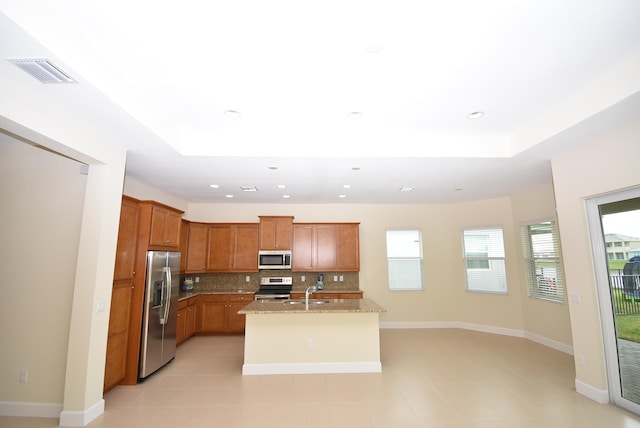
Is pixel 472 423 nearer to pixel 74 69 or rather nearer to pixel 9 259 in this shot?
pixel 74 69

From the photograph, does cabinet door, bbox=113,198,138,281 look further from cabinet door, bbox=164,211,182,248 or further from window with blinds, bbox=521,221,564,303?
window with blinds, bbox=521,221,564,303

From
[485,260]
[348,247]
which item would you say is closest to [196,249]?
[348,247]

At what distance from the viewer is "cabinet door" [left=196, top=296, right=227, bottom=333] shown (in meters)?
6.01

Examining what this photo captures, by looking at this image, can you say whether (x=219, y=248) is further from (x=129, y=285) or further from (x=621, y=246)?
(x=621, y=246)

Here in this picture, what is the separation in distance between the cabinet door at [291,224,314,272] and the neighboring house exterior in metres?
4.72

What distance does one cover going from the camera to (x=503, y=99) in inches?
113

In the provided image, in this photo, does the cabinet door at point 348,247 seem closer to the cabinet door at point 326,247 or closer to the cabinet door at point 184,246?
the cabinet door at point 326,247

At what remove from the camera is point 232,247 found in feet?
21.2

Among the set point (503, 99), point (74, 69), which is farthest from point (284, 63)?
point (503, 99)

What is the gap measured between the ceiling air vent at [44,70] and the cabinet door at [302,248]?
480cm

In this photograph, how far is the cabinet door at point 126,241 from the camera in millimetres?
3492

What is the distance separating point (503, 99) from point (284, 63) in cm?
215

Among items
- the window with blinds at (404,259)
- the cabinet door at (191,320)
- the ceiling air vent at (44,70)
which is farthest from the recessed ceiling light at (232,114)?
the window with blinds at (404,259)

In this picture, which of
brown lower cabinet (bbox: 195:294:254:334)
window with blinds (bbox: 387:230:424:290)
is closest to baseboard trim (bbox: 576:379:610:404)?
window with blinds (bbox: 387:230:424:290)
